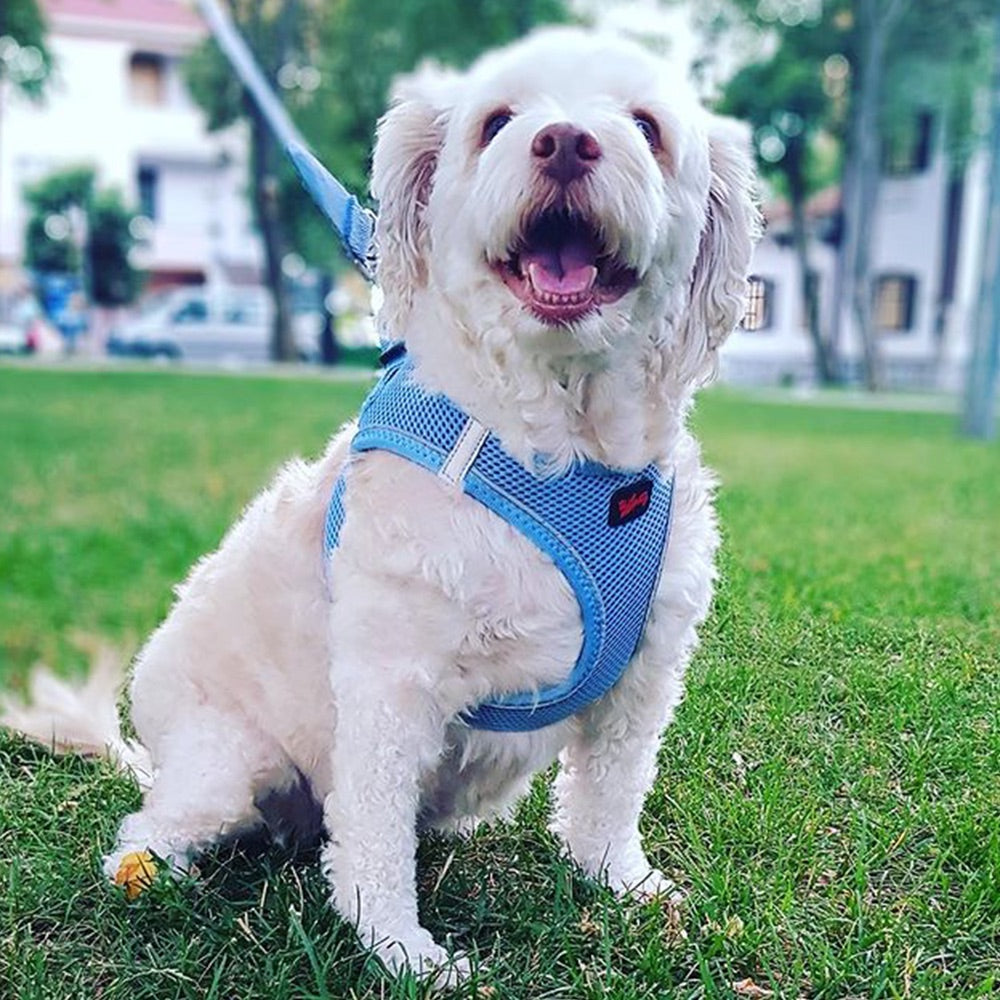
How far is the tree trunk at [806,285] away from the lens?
1342cm

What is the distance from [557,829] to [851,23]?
39.1 ft

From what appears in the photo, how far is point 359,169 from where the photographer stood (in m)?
2.51

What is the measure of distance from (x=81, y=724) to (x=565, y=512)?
1.23 metres

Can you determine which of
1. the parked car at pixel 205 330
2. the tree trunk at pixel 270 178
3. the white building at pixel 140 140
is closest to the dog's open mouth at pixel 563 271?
the tree trunk at pixel 270 178

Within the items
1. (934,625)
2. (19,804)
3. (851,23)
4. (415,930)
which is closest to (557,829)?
(415,930)

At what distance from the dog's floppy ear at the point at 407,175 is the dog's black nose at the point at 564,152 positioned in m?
0.29

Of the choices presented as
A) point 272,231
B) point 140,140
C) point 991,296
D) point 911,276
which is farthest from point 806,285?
point 140,140

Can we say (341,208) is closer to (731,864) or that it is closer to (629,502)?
(629,502)

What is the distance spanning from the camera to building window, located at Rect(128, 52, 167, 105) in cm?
2005

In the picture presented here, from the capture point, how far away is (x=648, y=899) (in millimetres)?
1959

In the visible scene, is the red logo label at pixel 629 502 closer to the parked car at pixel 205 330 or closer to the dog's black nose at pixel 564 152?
the dog's black nose at pixel 564 152

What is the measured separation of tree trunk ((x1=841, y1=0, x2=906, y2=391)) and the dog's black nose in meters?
9.03

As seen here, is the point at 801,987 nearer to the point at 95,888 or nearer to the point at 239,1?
the point at 95,888

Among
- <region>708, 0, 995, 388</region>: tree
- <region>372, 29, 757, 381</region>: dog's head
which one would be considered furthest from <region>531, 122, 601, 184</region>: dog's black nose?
<region>708, 0, 995, 388</region>: tree
